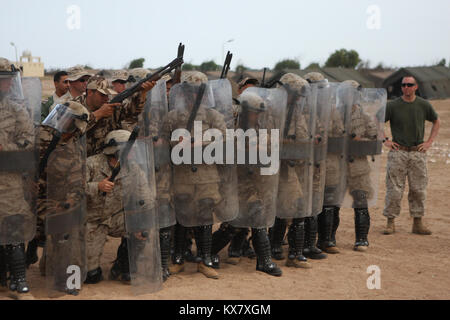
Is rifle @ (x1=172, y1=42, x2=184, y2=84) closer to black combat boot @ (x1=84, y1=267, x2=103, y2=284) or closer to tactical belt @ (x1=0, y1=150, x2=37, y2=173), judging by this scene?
tactical belt @ (x1=0, y1=150, x2=37, y2=173)

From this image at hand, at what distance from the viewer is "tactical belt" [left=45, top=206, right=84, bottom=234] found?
5035 millimetres

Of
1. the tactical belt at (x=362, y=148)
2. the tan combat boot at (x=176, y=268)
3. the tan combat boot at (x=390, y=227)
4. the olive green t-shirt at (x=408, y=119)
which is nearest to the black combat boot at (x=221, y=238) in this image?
the tan combat boot at (x=176, y=268)

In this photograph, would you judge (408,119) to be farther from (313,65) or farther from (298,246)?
(313,65)

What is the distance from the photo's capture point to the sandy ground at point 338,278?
5.32 meters

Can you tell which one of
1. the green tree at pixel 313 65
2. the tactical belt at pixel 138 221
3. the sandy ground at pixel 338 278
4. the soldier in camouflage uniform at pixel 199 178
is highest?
the green tree at pixel 313 65

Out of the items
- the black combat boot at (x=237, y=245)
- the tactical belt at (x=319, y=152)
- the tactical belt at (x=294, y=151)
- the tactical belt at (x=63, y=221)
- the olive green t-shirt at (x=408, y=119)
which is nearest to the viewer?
the tactical belt at (x=63, y=221)

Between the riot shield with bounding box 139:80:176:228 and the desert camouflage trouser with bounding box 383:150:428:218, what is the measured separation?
3923 millimetres

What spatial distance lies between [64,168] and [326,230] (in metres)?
3.56

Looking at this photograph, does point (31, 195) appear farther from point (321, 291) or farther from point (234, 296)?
point (321, 291)

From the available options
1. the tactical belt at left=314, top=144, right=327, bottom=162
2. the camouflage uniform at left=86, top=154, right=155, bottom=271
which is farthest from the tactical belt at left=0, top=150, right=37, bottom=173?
the tactical belt at left=314, top=144, right=327, bottom=162

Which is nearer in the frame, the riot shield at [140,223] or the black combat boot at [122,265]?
the riot shield at [140,223]

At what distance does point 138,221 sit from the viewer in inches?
207

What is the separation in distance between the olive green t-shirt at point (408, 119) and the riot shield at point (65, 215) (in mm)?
4890

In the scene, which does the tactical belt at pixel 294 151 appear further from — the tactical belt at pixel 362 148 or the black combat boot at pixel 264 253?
the tactical belt at pixel 362 148
